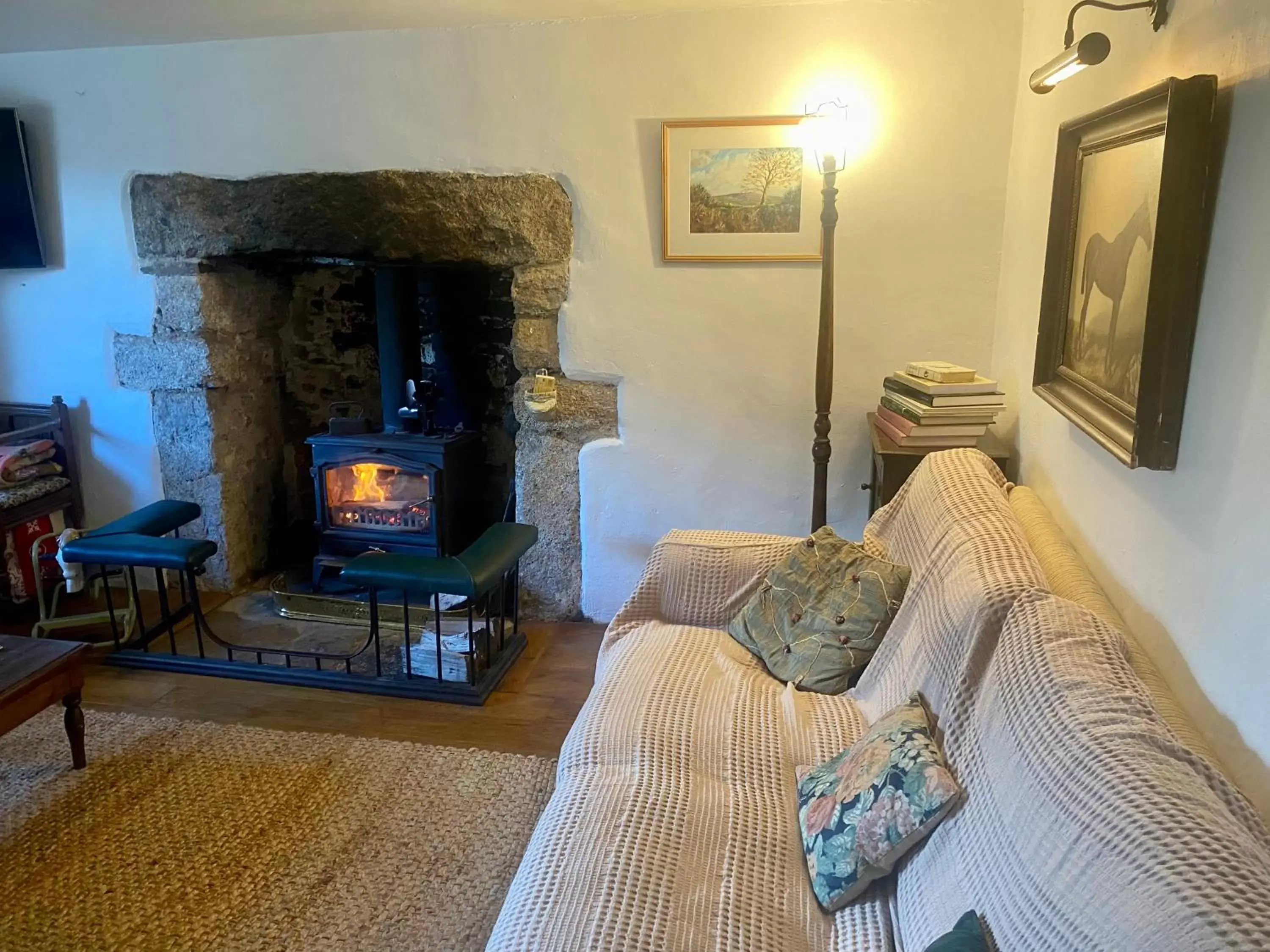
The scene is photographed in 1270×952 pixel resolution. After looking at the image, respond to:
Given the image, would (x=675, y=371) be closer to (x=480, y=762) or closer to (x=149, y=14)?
(x=480, y=762)

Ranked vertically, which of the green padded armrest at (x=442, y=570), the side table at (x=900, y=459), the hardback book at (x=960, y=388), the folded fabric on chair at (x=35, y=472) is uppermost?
the hardback book at (x=960, y=388)

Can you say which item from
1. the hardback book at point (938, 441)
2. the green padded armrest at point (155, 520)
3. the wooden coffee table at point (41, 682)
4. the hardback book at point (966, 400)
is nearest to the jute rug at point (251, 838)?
the wooden coffee table at point (41, 682)

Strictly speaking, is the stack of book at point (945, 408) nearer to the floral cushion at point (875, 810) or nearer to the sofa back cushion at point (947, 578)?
the sofa back cushion at point (947, 578)

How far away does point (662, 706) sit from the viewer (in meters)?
1.90

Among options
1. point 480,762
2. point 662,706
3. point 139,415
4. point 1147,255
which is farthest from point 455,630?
point 1147,255

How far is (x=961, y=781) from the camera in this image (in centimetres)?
137

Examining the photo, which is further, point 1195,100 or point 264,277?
point 264,277

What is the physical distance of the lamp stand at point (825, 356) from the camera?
259cm

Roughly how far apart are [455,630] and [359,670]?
0.35m

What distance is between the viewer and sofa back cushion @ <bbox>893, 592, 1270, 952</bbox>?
0.87 m

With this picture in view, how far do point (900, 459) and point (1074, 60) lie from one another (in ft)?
3.71

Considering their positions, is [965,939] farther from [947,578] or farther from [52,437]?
[52,437]

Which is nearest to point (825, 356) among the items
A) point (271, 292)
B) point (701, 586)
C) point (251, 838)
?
point (701, 586)

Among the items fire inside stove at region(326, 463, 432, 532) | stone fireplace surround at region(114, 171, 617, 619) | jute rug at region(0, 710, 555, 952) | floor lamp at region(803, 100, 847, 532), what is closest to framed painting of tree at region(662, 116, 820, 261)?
floor lamp at region(803, 100, 847, 532)
